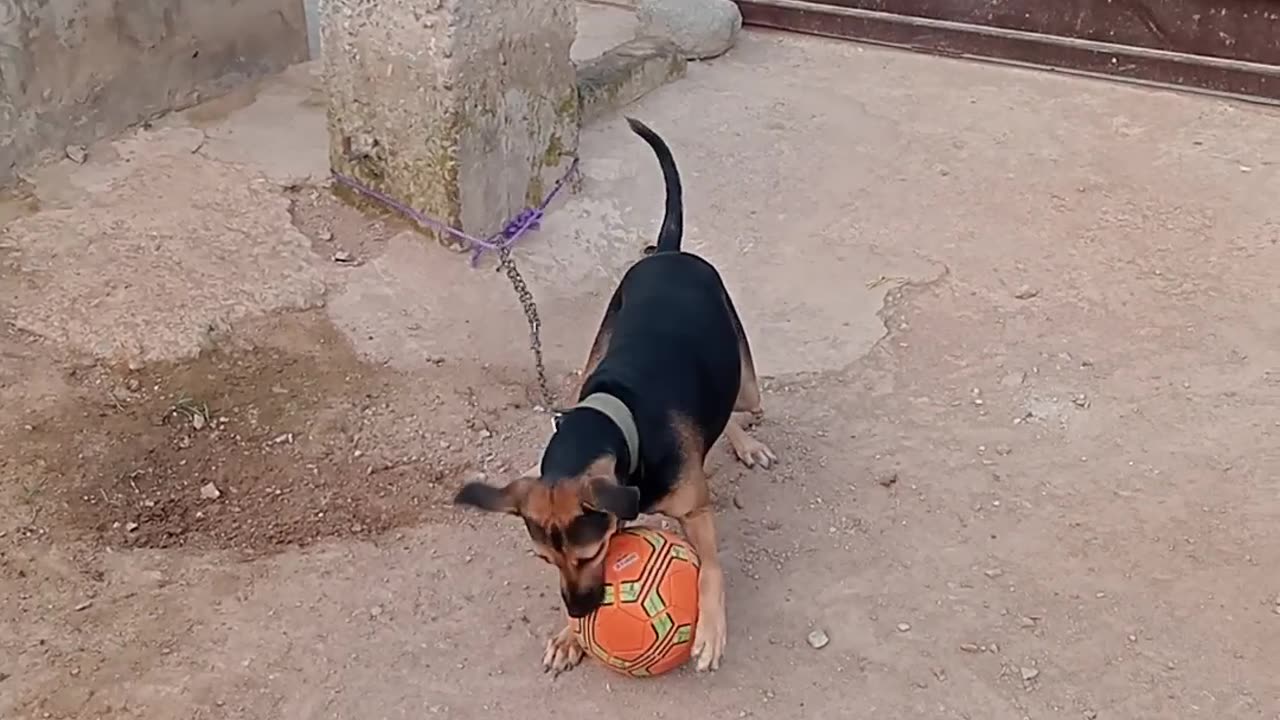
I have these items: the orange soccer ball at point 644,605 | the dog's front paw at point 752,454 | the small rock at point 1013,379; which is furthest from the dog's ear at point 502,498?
the small rock at point 1013,379

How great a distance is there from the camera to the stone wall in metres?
6.28

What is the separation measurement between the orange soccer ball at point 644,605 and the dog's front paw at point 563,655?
159 mm

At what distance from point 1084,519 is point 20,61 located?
499 centimetres

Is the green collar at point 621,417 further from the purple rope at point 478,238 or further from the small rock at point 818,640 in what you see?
the purple rope at point 478,238

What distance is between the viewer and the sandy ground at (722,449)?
12.5ft

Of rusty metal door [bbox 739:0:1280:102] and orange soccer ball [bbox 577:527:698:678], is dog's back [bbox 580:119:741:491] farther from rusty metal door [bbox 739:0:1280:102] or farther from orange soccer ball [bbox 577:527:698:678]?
rusty metal door [bbox 739:0:1280:102]

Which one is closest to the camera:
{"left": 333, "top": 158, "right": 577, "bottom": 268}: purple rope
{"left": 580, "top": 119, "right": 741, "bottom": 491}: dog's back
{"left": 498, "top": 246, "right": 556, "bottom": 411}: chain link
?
{"left": 580, "top": 119, "right": 741, "bottom": 491}: dog's back

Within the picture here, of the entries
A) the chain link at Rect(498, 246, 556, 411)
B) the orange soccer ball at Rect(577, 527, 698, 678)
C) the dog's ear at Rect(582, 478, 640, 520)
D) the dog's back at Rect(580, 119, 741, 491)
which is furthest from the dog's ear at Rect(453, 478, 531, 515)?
the chain link at Rect(498, 246, 556, 411)

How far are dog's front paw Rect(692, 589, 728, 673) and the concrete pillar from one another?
2.63 meters

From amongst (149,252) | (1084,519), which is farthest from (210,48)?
(1084,519)

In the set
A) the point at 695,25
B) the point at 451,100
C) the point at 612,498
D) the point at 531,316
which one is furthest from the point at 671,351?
the point at 695,25

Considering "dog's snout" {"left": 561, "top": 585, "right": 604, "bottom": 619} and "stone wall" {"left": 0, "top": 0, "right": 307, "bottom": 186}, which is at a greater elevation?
"dog's snout" {"left": 561, "top": 585, "right": 604, "bottom": 619}

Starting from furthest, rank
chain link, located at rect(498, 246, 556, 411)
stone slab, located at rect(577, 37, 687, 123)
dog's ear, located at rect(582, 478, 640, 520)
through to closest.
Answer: stone slab, located at rect(577, 37, 687, 123), chain link, located at rect(498, 246, 556, 411), dog's ear, located at rect(582, 478, 640, 520)

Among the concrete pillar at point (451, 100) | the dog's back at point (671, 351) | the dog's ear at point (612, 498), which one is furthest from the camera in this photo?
the concrete pillar at point (451, 100)
